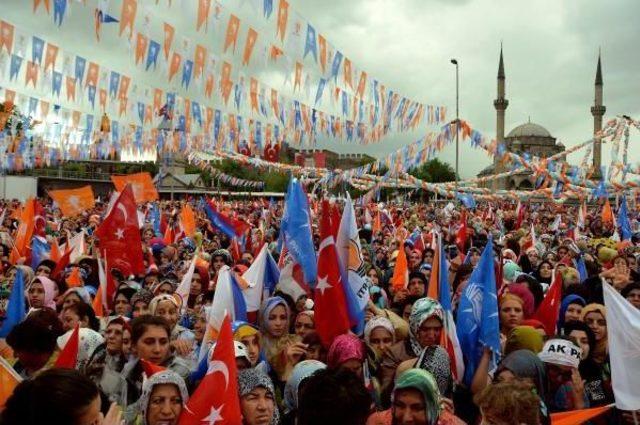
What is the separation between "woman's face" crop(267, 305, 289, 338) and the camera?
16.4 feet

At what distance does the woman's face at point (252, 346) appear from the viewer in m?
4.30

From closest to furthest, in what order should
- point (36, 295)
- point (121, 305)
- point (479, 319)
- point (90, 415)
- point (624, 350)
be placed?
point (90, 415)
point (624, 350)
point (479, 319)
point (121, 305)
point (36, 295)

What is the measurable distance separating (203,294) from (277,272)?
2.99 ft

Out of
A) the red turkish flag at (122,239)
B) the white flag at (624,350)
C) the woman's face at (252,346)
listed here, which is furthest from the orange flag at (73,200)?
the white flag at (624,350)

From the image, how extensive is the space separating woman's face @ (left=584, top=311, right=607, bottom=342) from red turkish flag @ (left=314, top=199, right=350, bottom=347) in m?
1.93

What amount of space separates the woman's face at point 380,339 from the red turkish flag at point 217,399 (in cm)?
150

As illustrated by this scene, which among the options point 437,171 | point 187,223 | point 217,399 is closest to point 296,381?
point 217,399

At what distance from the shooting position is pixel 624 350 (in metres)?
3.93

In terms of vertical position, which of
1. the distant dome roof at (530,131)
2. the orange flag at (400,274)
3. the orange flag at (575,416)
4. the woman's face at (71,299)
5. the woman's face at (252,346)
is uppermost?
the distant dome roof at (530,131)

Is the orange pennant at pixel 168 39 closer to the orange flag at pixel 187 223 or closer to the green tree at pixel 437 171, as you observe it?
the orange flag at pixel 187 223

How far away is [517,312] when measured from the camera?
17.6ft

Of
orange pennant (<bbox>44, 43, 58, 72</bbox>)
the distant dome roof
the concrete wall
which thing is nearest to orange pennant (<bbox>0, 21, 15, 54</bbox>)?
orange pennant (<bbox>44, 43, 58, 72</bbox>)

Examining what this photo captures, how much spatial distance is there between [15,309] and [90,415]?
11.5ft

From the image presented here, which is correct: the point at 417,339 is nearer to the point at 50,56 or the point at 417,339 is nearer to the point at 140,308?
the point at 140,308
